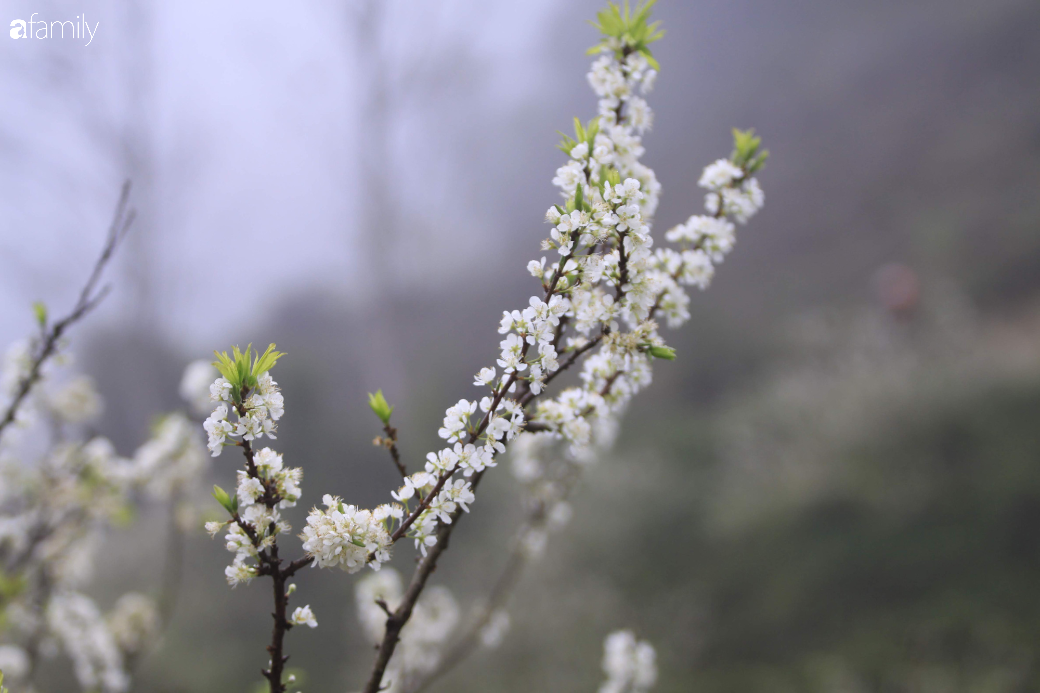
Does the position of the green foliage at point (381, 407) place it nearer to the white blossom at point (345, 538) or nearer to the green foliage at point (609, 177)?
the white blossom at point (345, 538)

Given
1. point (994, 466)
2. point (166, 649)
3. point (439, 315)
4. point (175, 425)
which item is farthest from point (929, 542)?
point (166, 649)

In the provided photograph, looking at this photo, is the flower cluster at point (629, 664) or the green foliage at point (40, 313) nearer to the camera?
the green foliage at point (40, 313)

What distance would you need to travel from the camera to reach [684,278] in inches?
30.1

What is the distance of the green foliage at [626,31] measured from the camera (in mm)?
741

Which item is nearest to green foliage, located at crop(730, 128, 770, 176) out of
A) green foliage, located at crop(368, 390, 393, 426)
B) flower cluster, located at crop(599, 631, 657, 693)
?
green foliage, located at crop(368, 390, 393, 426)

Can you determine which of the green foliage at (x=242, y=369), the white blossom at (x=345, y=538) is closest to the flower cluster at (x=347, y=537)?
the white blossom at (x=345, y=538)

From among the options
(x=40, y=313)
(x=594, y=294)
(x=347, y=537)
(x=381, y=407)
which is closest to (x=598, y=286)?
(x=594, y=294)

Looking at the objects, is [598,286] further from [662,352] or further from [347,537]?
[347,537]

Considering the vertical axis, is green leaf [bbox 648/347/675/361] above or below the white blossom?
above

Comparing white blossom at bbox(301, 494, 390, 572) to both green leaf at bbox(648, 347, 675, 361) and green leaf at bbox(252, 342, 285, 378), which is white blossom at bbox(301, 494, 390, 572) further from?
green leaf at bbox(648, 347, 675, 361)

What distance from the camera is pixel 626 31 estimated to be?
2.45ft

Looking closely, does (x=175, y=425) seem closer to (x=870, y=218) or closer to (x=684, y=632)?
(x=684, y=632)

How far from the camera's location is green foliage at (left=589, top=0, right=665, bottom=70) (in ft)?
2.43

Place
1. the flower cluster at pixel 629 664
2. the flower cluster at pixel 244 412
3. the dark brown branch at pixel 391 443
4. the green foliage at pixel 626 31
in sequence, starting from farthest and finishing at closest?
the flower cluster at pixel 629 664 < the green foliage at pixel 626 31 < the dark brown branch at pixel 391 443 < the flower cluster at pixel 244 412
